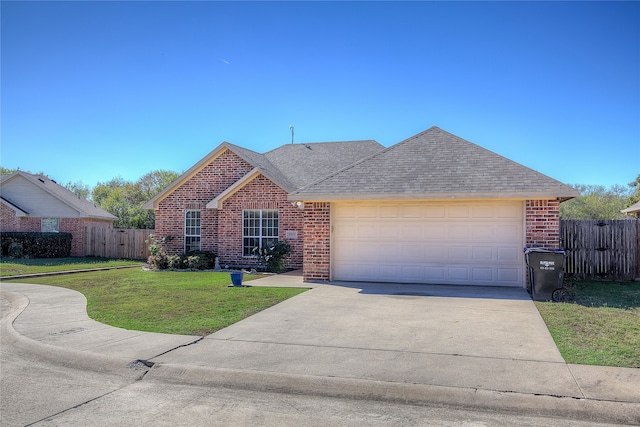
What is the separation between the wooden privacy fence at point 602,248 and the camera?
14461 millimetres

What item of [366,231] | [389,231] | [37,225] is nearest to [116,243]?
[37,225]

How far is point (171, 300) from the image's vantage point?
10.8m

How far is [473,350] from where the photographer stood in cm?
657

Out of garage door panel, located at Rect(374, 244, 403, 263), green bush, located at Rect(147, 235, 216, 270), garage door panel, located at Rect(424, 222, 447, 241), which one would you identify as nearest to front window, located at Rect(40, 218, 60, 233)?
green bush, located at Rect(147, 235, 216, 270)

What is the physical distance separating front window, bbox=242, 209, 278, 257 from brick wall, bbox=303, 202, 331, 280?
473 cm

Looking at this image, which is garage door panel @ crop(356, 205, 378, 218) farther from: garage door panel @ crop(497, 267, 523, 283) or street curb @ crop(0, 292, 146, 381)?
street curb @ crop(0, 292, 146, 381)

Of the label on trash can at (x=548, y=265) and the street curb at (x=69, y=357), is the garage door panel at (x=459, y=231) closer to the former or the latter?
the label on trash can at (x=548, y=265)

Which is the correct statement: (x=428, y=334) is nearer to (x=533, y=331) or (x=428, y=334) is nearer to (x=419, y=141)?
(x=533, y=331)

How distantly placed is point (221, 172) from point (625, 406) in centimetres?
1748

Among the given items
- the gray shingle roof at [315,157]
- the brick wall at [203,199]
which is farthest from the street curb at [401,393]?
the gray shingle roof at [315,157]

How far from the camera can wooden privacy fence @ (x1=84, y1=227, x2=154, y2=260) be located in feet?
84.4

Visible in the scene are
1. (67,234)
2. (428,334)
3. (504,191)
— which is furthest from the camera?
(67,234)

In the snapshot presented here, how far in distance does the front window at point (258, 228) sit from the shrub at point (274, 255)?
1.29 m

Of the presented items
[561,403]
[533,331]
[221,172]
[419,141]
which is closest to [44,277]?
[221,172]
